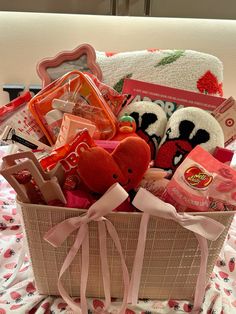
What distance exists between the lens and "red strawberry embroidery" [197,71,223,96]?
0.94 meters

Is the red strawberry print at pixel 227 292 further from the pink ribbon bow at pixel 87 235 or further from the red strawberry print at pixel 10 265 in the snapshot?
the red strawberry print at pixel 10 265

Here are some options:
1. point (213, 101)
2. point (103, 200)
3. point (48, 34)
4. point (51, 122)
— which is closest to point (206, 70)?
point (213, 101)

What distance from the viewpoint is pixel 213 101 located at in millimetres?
772

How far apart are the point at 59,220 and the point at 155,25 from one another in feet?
3.63

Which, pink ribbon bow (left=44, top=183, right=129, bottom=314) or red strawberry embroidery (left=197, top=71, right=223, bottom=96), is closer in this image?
pink ribbon bow (left=44, top=183, right=129, bottom=314)

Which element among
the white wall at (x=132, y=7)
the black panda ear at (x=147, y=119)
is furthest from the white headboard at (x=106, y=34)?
the black panda ear at (x=147, y=119)

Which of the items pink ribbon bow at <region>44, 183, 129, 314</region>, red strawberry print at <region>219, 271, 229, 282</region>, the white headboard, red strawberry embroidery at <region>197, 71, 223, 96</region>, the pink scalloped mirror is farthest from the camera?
the white headboard

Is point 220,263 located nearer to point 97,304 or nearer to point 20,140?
point 97,304

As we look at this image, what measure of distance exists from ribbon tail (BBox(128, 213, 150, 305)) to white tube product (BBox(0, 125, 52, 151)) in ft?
0.96

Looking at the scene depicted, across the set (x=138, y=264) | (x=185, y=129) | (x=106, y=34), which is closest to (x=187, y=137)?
(x=185, y=129)

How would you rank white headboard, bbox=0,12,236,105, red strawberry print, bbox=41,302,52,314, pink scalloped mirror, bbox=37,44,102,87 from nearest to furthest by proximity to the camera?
red strawberry print, bbox=41,302,52,314, pink scalloped mirror, bbox=37,44,102,87, white headboard, bbox=0,12,236,105

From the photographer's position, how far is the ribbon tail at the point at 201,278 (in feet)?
1.84

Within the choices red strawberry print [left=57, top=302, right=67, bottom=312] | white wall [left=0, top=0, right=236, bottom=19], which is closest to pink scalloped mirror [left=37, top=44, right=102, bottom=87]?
red strawberry print [left=57, top=302, right=67, bottom=312]

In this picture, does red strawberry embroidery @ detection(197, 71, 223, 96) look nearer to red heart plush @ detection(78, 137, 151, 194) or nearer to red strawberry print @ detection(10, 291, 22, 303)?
red heart plush @ detection(78, 137, 151, 194)
